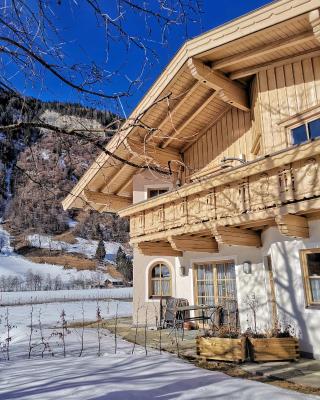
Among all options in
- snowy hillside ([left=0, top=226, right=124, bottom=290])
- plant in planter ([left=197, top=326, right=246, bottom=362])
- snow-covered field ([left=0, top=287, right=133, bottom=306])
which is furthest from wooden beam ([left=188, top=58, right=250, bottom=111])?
snowy hillside ([left=0, top=226, right=124, bottom=290])

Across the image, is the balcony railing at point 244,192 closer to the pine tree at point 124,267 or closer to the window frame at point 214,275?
the window frame at point 214,275

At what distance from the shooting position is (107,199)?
1445cm

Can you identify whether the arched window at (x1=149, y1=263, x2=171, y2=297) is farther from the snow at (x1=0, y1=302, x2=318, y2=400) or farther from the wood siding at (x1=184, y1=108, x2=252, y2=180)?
the snow at (x1=0, y1=302, x2=318, y2=400)

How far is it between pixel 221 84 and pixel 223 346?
6.09 metres

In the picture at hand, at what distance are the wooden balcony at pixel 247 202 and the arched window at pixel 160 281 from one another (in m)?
3.28

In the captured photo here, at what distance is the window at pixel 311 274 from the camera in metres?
7.02

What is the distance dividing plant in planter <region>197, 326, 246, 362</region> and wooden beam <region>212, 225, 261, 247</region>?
178 centimetres

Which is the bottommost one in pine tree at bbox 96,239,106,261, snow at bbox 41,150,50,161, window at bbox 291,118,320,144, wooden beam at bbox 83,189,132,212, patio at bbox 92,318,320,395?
patio at bbox 92,318,320,395

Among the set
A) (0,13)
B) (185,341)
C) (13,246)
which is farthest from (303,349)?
(13,246)

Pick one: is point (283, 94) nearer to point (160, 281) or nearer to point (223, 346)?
point (223, 346)

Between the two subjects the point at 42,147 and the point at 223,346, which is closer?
the point at 42,147

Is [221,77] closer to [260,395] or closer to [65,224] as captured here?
[260,395]

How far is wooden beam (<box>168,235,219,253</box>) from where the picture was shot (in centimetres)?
917

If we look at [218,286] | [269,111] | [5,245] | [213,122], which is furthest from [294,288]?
[5,245]
